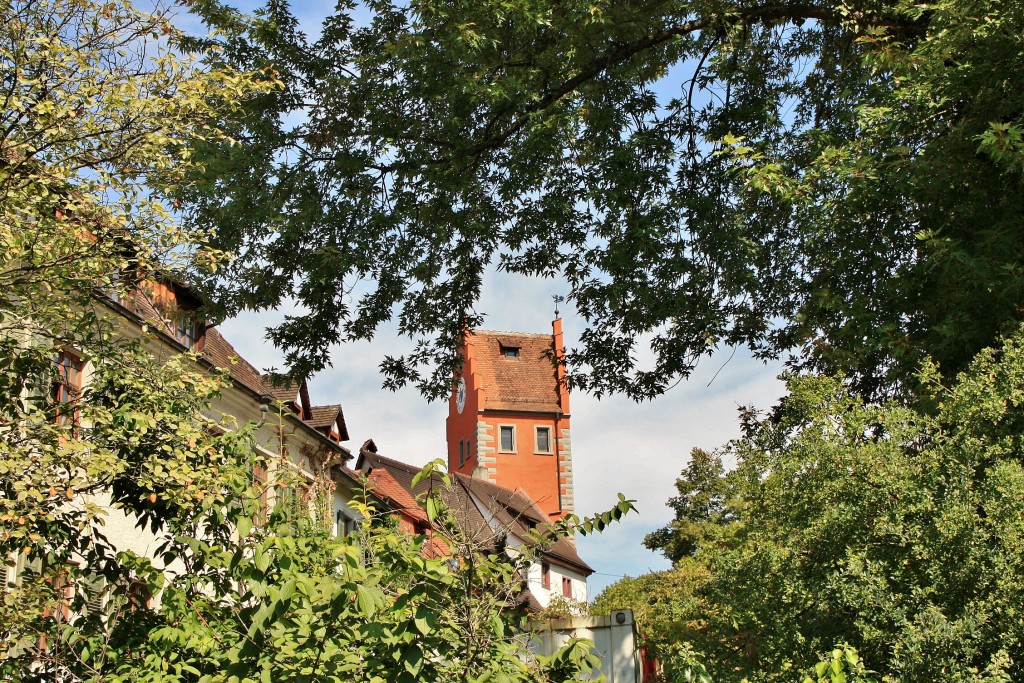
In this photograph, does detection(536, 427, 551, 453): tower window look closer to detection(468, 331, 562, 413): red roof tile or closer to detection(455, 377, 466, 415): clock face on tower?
detection(468, 331, 562, 413): red roof tile

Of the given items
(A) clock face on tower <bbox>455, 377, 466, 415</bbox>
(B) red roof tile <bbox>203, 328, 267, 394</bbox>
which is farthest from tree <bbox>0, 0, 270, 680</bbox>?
(A) clock face on tower <bbox>455, 377, 466, 415</bbox>

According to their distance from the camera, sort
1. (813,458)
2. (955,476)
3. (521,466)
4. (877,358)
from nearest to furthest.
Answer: (955,476) < (813,458) < (877,358) < (521,466)

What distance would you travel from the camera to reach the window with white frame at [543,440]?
57922 mm

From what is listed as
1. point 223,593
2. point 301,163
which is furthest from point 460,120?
point 223,593

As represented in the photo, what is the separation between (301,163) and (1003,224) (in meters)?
8.53

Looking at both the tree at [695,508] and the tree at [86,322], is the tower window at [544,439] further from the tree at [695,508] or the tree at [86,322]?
the tree at [86,322]

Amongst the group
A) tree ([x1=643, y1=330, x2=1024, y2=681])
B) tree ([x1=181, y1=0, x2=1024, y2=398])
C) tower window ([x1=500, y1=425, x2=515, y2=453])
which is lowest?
tree ([x1=643, y1=330, x2=1024, y2=681])

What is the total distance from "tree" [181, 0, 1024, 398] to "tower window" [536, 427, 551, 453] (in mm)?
43159

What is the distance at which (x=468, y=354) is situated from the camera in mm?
58656

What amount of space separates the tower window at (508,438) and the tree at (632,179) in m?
42.3

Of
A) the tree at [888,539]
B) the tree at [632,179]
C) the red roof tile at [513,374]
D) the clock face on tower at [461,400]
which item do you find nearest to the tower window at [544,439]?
the red roof tile at [513,374]

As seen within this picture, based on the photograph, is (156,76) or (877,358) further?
(877,358)

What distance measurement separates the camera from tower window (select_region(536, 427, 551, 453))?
2283 inches

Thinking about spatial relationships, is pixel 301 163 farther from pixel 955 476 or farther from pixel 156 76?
pixel 955 476
